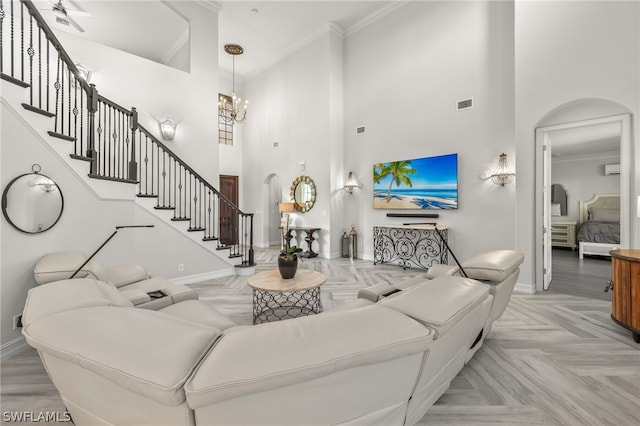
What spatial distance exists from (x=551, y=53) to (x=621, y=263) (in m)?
2.98

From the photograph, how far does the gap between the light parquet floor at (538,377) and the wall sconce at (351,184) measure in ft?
13.4

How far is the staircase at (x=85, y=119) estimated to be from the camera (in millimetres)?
2863

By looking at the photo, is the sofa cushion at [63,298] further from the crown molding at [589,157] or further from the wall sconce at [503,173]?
the crown molding at [589,157]

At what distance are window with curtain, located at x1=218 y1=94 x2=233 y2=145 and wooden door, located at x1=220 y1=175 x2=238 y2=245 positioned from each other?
124 cm

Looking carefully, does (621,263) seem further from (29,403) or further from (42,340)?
(29,403)

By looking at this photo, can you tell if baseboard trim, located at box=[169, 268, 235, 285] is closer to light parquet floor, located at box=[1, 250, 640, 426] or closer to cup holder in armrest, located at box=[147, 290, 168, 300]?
light parquet floor, located at box=[1, 250, 640, 426]

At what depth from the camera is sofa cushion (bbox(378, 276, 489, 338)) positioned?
3.68ft

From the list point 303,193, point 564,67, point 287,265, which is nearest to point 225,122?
point 303,193

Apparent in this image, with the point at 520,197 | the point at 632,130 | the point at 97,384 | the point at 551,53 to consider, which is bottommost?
the point at 97,384

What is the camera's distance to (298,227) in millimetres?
7402

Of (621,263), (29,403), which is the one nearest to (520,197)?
(621,263)

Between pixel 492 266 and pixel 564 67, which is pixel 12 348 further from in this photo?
pixel 564 67

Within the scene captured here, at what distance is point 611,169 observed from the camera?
6.48 metres

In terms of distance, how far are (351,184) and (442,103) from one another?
254 centimetres
